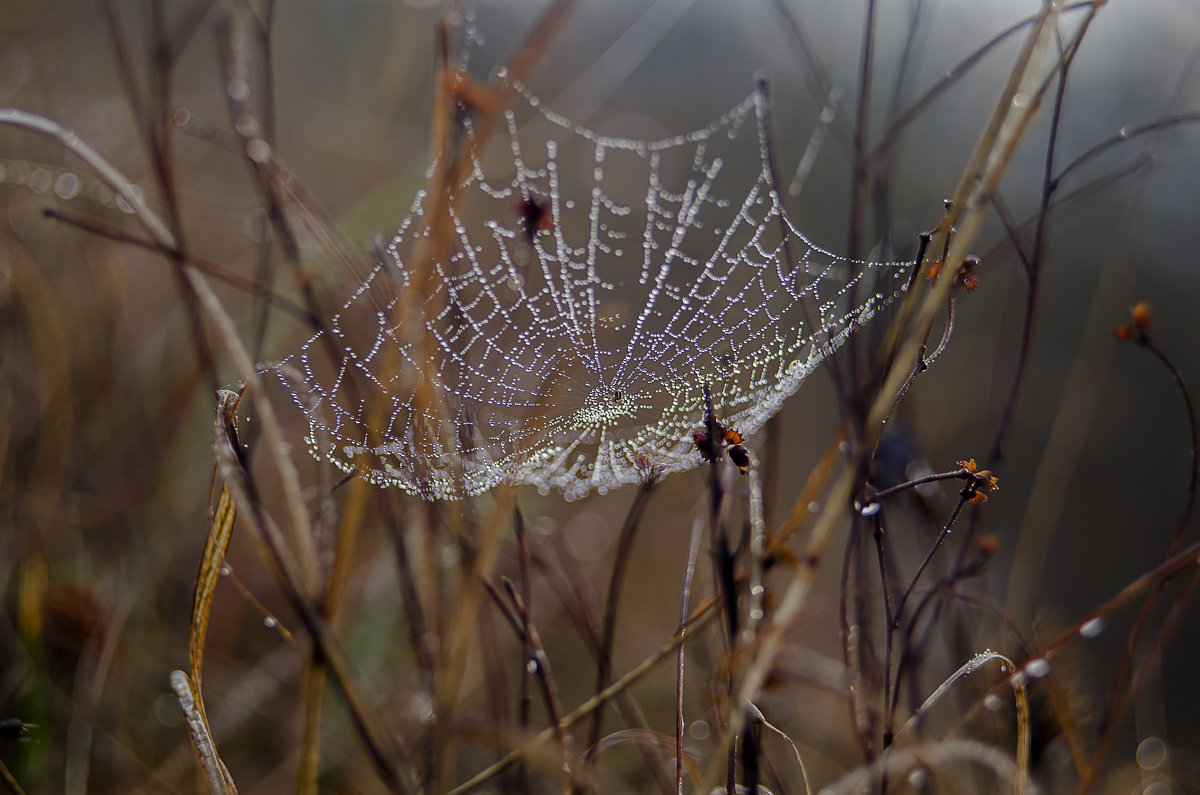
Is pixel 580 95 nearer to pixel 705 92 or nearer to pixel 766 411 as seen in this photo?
pixel 766 411

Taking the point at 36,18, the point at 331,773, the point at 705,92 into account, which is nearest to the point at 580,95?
the point at 331,773

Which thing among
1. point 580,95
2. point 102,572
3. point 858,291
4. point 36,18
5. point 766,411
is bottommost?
point 102,572

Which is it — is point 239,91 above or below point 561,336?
above

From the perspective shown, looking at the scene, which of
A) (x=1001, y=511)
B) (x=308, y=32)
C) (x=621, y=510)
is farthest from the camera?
(x=1001, y=511)

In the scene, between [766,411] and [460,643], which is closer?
[460,643]

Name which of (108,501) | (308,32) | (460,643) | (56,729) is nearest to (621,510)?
(108,501)

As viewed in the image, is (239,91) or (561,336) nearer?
(239,91)

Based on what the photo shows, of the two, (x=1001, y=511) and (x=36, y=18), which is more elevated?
(x=36, y=18)

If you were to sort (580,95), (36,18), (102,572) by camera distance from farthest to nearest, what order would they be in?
(36,18)
(580,95)
(102,572)
